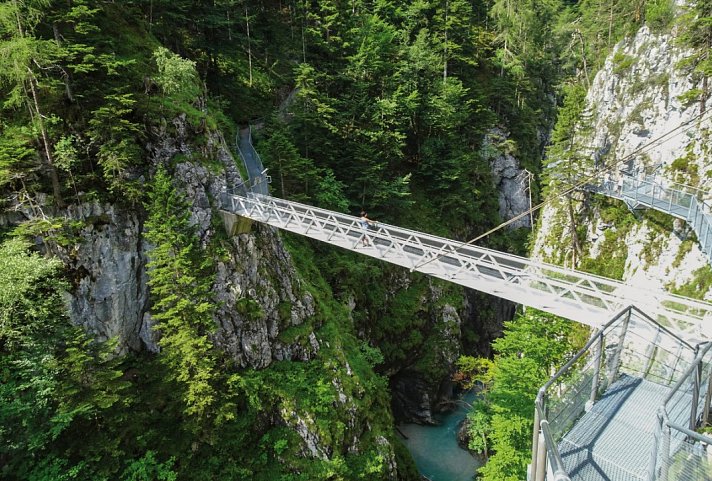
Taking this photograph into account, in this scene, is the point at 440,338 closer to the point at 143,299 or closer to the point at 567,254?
the point at 567,254

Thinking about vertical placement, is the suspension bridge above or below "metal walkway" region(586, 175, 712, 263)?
below

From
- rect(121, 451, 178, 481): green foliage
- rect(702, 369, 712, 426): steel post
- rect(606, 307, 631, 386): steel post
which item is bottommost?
rect(121, 451, 178, 481): green foliage

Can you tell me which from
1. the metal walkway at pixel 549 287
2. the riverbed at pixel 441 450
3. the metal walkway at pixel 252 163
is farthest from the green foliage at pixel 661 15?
the riverbed at pixel 441 450

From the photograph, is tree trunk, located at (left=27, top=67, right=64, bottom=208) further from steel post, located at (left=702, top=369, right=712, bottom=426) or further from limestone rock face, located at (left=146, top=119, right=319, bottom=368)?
steel post, located at (left=702, top=369, right=712, bottom=426)

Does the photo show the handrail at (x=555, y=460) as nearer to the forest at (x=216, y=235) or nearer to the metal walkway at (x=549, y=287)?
the metal walkway at (x=549, y=287)

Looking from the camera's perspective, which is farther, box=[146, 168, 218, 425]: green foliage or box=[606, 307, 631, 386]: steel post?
box=[146, 168, 218, 425]: green foliage

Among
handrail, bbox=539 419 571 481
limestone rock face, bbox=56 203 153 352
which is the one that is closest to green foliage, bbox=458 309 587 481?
handrail, bbox=539 419 571 481
